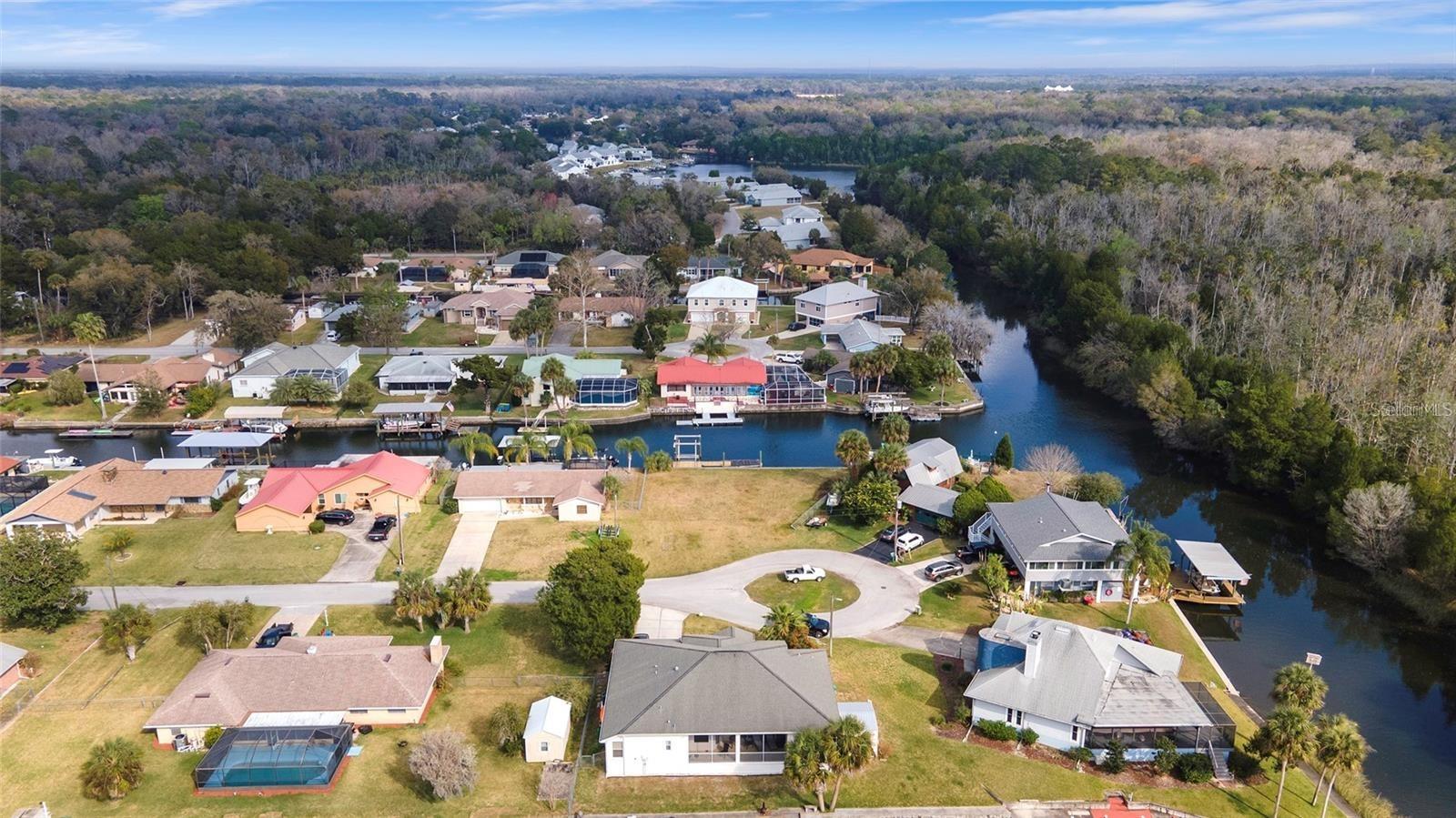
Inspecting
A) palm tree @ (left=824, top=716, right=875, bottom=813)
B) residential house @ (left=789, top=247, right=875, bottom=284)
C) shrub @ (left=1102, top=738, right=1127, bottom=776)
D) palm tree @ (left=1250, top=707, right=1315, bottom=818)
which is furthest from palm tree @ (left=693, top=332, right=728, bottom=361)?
palm tree @ (left=1250, top=707, right=1315, bottom=818)

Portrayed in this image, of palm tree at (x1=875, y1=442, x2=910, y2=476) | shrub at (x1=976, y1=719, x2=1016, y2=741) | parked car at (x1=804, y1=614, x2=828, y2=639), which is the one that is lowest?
shrub at (x1=976, y1=719, x2=1016, y2=741)

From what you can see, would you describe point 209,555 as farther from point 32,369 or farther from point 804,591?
point 32,369

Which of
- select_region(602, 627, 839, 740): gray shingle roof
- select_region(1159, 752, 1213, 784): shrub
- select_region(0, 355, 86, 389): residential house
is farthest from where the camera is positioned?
select_region(0, 355, 86, 389): residential house

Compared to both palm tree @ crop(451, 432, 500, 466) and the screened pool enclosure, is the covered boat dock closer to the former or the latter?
the screened pool enclosure

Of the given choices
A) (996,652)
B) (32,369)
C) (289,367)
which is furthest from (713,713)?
(32,369)

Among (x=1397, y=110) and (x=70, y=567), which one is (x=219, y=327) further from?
(x=1397, y=110)

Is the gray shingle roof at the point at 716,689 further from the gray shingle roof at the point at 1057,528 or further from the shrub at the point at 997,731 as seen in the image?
the gray shingle roof at the point at 1057,528

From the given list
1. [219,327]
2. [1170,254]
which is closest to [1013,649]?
[1170,254]
